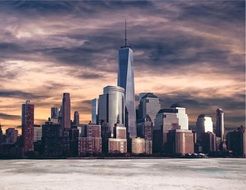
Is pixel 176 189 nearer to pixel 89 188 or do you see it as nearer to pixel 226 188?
pixel 226 188

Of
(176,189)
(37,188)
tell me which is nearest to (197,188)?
(176,189)

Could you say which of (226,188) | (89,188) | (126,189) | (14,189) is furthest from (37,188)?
(226,188)

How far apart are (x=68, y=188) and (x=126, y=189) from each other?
10.9 m

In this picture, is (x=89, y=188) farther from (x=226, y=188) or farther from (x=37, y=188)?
(x=226, y=188)

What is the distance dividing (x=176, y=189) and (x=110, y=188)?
1218 centimetres

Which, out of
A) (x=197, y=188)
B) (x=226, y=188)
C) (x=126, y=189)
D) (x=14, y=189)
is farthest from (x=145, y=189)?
(x=14, y=189)

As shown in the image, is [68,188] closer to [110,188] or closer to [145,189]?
[110,188]

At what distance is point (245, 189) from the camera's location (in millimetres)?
81000

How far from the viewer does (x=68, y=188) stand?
80.4 m

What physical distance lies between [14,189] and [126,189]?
20.3 m

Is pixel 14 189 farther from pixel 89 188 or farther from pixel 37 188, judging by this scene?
pixel 89 188

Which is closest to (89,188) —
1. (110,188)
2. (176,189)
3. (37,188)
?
(110,188)

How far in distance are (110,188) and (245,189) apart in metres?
25.1

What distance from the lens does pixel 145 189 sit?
78.4 meters
